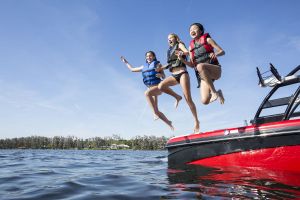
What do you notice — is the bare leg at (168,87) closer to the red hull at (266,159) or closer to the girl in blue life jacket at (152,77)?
the girl in blue life jacket at (152,77)

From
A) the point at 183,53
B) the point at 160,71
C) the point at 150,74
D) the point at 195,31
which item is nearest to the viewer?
the point at 195,31

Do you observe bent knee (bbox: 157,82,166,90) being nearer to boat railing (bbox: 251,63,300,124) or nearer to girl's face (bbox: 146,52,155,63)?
girl's face (bbox: 146,52,155,63)

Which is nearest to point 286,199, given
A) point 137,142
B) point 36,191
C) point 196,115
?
point 36,191

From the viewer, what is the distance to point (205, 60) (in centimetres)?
618

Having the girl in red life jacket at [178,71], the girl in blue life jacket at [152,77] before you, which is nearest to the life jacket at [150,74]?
the girl in blue life jacket at [152,77]

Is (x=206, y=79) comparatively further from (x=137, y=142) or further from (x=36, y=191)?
(x=137, y=142)

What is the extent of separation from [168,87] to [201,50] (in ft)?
5.29

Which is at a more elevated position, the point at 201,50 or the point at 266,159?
the point at 201,50

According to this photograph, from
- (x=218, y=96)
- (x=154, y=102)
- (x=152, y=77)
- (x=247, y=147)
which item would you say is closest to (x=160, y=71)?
(x=152, y=77)

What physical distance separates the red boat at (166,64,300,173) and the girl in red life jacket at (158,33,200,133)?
62cm

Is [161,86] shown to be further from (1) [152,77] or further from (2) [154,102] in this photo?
(2) [154,102]

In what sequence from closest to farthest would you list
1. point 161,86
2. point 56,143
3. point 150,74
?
point 161,86
point 150,74
point 56,143

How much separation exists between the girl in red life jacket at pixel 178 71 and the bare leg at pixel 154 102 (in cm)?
66

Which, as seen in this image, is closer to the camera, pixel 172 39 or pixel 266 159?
pixel 266 159
